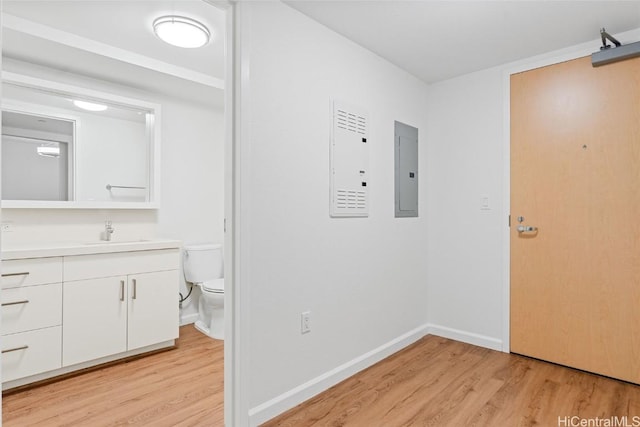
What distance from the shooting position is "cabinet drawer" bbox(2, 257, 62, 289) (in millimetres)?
2248

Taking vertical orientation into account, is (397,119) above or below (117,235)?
above

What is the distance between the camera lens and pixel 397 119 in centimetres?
298

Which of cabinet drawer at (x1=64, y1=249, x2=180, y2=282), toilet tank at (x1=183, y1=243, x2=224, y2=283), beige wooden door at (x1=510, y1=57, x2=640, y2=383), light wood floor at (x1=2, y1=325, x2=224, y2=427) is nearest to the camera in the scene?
light wood floor at (x1=2, y1=325, x2=224, y2=427)

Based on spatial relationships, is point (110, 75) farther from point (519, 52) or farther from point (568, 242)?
point (568, 242)

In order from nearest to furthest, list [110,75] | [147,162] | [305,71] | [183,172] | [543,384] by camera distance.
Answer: [305,71] → [543,384] → [110,75] → [147,162] → [183,172]

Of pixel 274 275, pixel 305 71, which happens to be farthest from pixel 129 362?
pixel 305 71

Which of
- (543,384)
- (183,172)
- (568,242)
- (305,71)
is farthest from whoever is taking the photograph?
(183,172)

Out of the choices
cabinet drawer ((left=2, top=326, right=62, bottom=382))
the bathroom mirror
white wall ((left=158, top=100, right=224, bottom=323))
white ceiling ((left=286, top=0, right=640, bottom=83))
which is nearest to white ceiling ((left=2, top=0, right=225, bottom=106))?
the bathroom mirror

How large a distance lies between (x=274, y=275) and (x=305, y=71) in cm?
117

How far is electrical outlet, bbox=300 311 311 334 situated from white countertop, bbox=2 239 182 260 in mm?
1317

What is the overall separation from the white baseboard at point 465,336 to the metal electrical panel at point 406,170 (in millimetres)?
1000

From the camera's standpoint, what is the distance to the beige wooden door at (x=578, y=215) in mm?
2391

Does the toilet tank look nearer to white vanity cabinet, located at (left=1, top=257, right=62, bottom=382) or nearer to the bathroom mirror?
the bathroom mirror

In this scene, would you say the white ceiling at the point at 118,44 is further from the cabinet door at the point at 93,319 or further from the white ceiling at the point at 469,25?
the cabinet door at the point at 93,319
